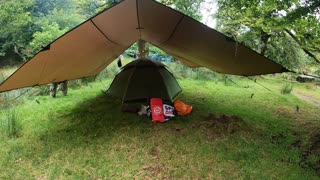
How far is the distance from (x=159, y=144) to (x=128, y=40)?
149cm

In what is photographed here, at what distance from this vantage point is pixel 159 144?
11.2 feet

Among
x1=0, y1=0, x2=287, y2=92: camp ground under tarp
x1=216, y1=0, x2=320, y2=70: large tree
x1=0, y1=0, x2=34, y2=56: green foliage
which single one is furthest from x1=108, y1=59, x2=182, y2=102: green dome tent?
x1=0, y1=0, x2=34, y2=56: green foliage

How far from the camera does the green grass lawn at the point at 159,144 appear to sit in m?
2.85

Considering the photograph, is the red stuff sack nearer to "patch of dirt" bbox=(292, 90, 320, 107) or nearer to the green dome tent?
the green dome tent

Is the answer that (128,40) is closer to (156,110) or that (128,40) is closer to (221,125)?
(156,110)

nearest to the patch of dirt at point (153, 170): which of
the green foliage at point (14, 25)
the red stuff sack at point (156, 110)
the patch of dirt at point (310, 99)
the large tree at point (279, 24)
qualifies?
the red stuff sack at point (156, 110)

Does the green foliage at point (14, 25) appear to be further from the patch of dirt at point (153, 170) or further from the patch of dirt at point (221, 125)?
the patch of dirt at point (153, 170)

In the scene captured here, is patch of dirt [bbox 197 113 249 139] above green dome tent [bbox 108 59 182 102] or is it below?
below

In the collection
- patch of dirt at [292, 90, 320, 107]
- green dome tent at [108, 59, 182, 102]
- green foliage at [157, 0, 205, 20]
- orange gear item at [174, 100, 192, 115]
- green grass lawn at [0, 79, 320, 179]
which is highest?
green foliage at [157, 0, 205, 20]

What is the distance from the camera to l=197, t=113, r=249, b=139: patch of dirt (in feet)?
12.0

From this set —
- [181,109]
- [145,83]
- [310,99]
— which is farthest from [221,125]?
[310,99]

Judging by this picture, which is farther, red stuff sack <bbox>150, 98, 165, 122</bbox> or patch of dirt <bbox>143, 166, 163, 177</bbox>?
red stuff sack <bbox>150, 98, 165, 122</bbox>

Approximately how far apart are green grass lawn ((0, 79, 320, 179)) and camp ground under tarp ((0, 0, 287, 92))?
76 centimetres

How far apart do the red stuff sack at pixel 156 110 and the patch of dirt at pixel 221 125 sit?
581 millimetres
